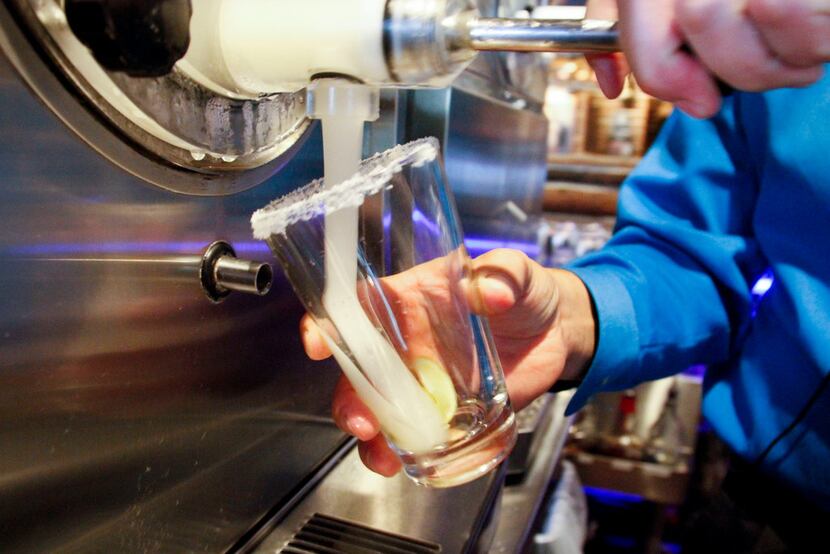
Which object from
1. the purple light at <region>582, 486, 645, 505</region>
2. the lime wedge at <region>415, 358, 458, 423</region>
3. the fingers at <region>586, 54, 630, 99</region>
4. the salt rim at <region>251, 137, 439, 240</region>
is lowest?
the purple light at <region>582, 486, 645, 505</region>

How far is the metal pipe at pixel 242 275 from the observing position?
0.30 meters

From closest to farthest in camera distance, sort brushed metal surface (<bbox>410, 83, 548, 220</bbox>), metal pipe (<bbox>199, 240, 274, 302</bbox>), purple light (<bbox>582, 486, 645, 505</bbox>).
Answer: metal pipe (<bbox>199, 240, 274, 302</bbox>)
brushed metal surface (<bbox>410, 83, 548, 220</bbox>)
purple light (<bbox>582, 486, 645, 505</bbox>)

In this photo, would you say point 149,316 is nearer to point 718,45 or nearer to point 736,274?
point 718,45

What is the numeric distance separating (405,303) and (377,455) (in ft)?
0.43

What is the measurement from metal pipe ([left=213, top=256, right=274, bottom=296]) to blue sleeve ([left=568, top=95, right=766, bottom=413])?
0.35 m

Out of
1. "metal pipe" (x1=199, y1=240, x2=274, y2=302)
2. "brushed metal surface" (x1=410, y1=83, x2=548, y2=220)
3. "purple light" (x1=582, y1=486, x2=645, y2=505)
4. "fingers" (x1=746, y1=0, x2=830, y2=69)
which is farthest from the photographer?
"purple light" (x1=582, y1=486, x2=645, y2=505)

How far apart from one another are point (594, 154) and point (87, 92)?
253 cm

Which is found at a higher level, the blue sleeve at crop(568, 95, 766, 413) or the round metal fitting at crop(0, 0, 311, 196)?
the round metal fitting at crop(0, 0, 311, 196)

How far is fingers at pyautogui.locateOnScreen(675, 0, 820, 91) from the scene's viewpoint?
0.71ft

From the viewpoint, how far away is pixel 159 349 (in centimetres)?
29

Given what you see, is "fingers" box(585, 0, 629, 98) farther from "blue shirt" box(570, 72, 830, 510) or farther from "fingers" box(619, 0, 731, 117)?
"blue shirt" box(570, 72, 830, 510)

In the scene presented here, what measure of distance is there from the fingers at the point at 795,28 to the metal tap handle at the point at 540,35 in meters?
0.05

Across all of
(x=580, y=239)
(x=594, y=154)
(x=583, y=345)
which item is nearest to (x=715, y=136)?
(x=583, y=345)

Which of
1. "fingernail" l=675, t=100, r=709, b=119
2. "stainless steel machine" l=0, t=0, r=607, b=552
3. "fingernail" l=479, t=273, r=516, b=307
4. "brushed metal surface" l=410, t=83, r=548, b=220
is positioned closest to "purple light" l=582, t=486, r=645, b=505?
"brushed metal surface" l=410, t=83, r=548, b=220
